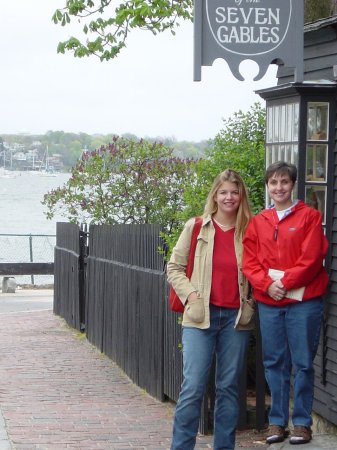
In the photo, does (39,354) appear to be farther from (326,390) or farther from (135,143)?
(326,390)

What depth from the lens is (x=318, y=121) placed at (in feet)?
26.0

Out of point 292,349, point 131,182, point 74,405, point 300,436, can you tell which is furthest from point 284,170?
point 131,182

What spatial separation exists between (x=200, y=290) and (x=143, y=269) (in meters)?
4.20

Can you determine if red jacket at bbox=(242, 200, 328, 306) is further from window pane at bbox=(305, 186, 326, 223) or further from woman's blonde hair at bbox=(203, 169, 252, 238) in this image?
window pane at bbox=(305, 186, 326, 223)

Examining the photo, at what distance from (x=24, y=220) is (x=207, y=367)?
8525 cm

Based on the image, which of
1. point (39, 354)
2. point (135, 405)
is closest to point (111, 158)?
point (39, 354)

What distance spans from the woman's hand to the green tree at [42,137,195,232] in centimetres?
947

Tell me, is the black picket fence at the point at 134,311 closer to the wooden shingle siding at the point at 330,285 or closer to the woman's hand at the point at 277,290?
the wooden shingle siding at the point at 330,285

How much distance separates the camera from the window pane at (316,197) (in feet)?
26.0

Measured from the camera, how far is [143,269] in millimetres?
11117

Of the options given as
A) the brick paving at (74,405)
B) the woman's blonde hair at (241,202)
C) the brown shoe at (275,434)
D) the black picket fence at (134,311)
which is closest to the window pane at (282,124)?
the woman's blonde hair at (241,202)

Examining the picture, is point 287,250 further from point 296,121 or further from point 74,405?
point 74,405

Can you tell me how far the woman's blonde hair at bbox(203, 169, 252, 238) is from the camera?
7129mm

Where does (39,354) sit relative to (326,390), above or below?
below
